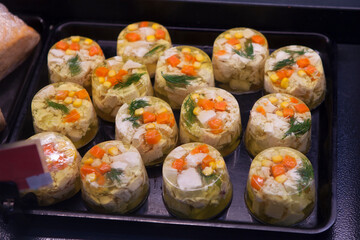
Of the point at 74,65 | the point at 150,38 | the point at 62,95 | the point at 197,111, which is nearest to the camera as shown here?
the point at 197,111

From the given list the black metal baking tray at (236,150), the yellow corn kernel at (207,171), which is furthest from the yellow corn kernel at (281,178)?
the yellow corn kernel at (207,171)

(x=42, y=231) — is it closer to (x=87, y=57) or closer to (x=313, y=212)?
(x=87, y=57)

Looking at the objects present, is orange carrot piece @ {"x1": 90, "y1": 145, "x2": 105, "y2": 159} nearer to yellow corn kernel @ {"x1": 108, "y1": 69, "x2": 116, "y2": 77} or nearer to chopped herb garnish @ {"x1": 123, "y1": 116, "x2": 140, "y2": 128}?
chopped herb garnish @ {"x1": 123, "y1": 116, "x2": 140, "y2": 128}

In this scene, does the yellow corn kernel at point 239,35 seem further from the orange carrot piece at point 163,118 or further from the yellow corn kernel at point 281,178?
the yellow corn kernel at point 281,178

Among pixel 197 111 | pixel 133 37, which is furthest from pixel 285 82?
pixel 133 37

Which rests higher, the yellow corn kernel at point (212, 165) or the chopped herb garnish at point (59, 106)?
the chopped herb garnish at point (59, 106)

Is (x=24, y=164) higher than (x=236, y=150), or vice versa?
(x=24, y=164)

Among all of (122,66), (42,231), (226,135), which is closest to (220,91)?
(226,135)

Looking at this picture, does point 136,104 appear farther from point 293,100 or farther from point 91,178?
point 293,100
